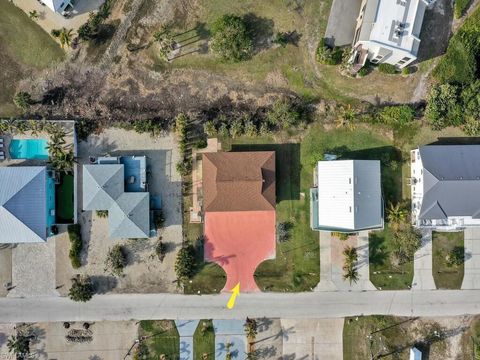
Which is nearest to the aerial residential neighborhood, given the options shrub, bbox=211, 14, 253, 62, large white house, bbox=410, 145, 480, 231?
shrub, bbox=211, 14, 253, 62

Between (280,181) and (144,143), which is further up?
(144,143)

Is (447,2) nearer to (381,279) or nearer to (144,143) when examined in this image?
(381,279)

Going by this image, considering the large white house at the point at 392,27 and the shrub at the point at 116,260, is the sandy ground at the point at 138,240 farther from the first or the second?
the large white house at the point at 392,27

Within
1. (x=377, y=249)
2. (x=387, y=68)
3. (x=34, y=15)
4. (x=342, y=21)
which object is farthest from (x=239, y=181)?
(x=34, y=15)

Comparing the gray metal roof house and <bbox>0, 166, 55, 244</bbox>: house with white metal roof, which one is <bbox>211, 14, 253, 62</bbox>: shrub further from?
<bbox>0, 166, 55, 244</bbox>: house with white metal roof

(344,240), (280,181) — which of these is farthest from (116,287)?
(344,240)

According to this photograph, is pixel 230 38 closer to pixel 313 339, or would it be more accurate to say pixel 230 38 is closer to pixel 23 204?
pixel 23 204
